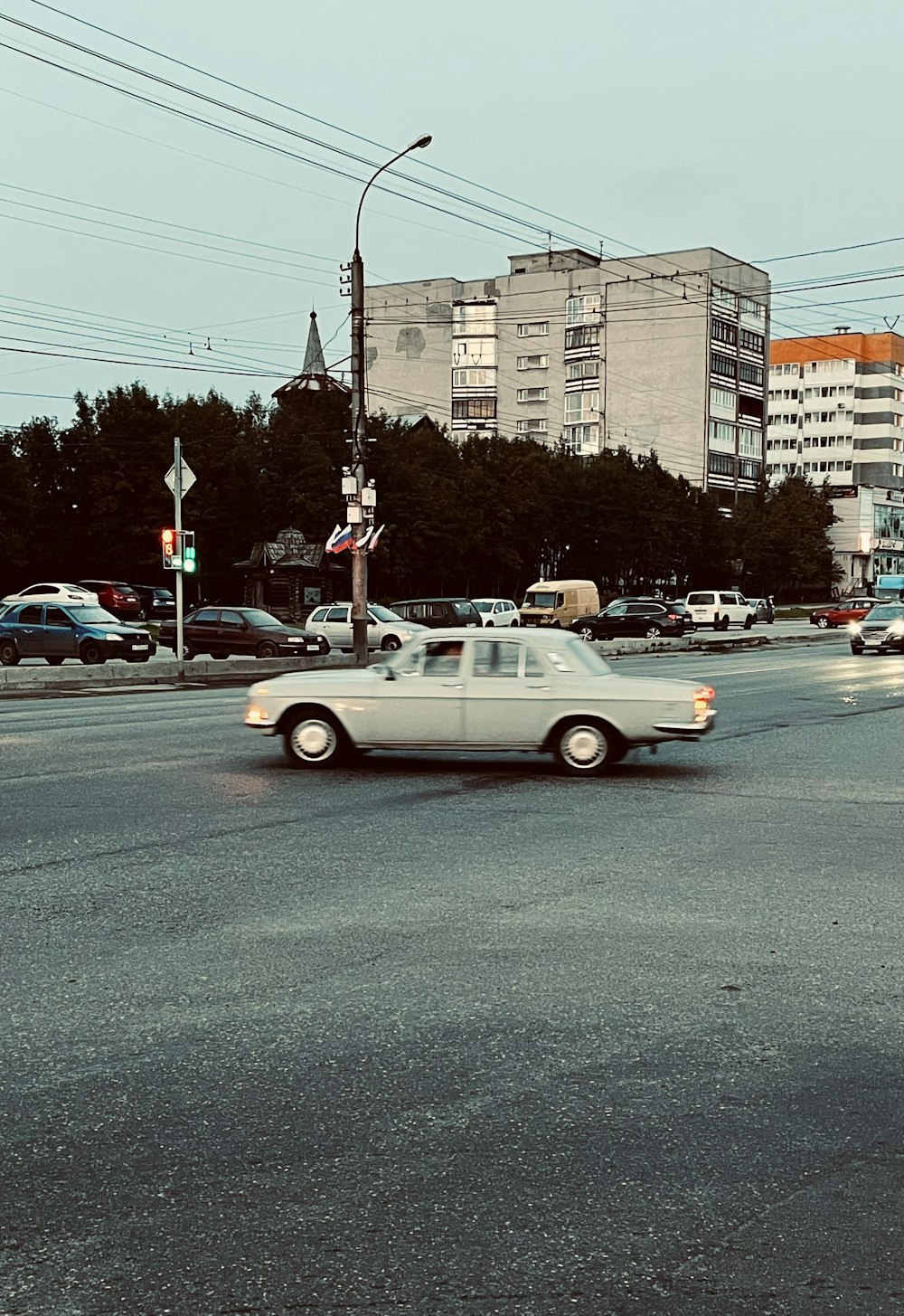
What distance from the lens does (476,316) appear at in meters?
113

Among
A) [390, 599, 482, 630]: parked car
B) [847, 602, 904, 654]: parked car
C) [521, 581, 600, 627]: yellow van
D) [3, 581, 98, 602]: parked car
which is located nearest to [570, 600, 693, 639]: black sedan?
[521, 581, 600, 627]: yellow van

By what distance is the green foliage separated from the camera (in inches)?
2472

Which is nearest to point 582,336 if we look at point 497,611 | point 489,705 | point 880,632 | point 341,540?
point 497,611

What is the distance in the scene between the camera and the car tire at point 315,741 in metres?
12.5

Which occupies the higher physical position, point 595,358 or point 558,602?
point 595,358

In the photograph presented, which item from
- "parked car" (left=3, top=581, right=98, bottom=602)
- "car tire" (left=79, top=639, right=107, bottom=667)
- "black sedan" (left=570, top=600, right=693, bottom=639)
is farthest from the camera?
"black sedan" (left=570, top=600, right=693, bottom=639)

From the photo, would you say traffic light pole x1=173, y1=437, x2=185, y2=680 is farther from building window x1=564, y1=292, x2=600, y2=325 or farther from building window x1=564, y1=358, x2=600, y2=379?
building window x1=564, y1=292, x2=600, y2=325

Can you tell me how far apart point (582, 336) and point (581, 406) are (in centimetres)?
538

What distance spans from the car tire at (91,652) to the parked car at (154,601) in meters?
28.9

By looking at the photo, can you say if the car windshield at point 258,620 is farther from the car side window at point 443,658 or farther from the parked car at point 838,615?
the parked car at point 838,615

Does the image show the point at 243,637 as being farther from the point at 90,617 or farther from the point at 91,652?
the point at 91,652

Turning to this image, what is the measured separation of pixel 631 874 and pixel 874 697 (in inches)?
620

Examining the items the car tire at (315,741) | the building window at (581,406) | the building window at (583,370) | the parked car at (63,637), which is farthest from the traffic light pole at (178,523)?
the building window at (583,370)

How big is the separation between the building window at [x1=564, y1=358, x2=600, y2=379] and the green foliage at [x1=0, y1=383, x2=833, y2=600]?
92.4ft
